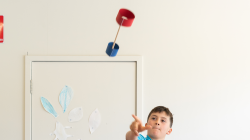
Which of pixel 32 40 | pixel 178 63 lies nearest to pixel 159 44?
pixel 178 63

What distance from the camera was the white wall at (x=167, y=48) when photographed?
6.05 ft

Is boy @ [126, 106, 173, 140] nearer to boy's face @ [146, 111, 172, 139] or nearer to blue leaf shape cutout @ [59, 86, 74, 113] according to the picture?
boy's face @ [146, 111, 172, 139]

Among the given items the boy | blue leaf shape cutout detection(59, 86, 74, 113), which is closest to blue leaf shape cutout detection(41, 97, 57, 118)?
blue leaf shape cutout detection(59, 86, 74, 113)

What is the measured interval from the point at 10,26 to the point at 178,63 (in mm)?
1289

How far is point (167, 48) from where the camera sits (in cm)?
190

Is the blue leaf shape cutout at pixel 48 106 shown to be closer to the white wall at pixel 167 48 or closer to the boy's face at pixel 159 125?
the white wall at pixel 167 48

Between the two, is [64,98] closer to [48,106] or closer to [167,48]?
[48,106]

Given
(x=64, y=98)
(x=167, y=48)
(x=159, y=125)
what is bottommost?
(x=159, y=125)

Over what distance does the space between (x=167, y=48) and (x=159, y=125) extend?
0.85 meters

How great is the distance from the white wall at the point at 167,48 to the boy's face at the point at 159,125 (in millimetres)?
651

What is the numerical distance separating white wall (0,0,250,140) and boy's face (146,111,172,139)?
0.65m

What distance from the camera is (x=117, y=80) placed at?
187 centimetres

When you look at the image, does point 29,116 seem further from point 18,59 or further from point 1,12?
point 1,12

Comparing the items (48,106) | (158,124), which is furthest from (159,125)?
(48,106)
